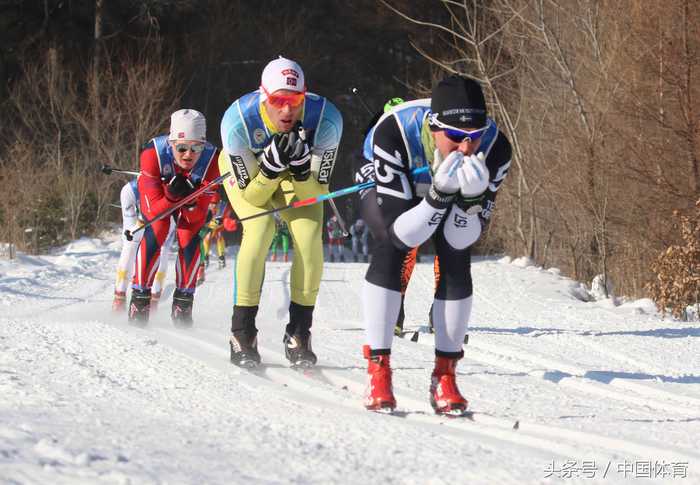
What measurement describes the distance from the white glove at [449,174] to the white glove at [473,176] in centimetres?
2

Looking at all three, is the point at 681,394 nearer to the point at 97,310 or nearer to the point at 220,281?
the point at 97,310

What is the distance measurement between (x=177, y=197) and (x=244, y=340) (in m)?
2.35

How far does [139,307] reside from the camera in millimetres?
7523

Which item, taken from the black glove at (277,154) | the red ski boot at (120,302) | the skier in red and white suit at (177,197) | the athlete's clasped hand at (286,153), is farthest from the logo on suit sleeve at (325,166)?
the red ski boot at (120,302)

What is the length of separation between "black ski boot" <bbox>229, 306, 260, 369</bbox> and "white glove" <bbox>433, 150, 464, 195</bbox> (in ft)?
5.97

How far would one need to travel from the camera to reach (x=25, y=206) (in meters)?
18.6

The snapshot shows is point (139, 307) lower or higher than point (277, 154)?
lower

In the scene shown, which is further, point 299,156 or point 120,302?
point 120,302

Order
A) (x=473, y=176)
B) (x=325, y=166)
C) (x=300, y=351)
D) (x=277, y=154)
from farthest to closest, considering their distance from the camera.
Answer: (x=325, y=166) < (x=300, y=351) < (x=277, y=154) < (x=473, y=176)

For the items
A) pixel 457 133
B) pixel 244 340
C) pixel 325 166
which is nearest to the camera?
pixel 457 133

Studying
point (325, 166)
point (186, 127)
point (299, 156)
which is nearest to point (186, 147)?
point (186, 127)

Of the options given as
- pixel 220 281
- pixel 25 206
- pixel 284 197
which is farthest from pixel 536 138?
pixel 284 197

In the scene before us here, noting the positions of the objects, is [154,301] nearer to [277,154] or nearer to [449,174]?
[277,154]

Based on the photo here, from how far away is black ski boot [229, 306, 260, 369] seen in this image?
540cm
